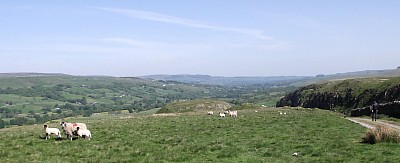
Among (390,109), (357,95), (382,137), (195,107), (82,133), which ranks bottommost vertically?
(195,107)

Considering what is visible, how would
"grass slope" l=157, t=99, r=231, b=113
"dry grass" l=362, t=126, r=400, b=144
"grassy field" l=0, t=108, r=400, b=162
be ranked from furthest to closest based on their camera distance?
"grass slope" l=157, t=99, r=231, b=113 < "dry grass" l=362, t=126, r=400, b=144 < "grassy field" l=0, t=108, r=400, b=162

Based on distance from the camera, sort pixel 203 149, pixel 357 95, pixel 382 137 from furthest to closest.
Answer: pixel 357 95 → pixel 203 149 → pixel 382 137

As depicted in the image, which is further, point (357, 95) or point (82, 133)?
point (357, 95)

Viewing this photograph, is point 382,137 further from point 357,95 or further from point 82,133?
point 357,95

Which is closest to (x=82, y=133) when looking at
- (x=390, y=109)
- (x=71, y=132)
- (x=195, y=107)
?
(x=71, y=132)

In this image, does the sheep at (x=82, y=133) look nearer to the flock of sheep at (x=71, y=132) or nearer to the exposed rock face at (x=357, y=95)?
the flock of sheep at (x=71, y=132)

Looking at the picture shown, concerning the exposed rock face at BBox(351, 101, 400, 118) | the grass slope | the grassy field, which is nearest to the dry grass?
the grassy field

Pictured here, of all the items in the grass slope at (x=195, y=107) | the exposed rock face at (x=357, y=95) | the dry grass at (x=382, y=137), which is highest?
the dry grass at (x=382, y=137)

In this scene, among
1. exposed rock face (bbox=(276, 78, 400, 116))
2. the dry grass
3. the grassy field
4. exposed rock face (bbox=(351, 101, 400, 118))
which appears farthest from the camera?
exposed rock face (bbox=(276, 78, 400, 116))

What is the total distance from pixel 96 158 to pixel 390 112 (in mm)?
39943

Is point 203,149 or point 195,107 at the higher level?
point 203,149

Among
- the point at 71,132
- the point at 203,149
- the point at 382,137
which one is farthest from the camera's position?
the point at 71,132

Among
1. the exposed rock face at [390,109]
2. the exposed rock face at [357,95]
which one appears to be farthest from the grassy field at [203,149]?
the exposed rock face at [357,95]

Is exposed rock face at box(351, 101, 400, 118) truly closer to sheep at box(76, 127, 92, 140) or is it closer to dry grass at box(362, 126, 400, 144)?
dry grass at box(362, 126, 400, 144)
